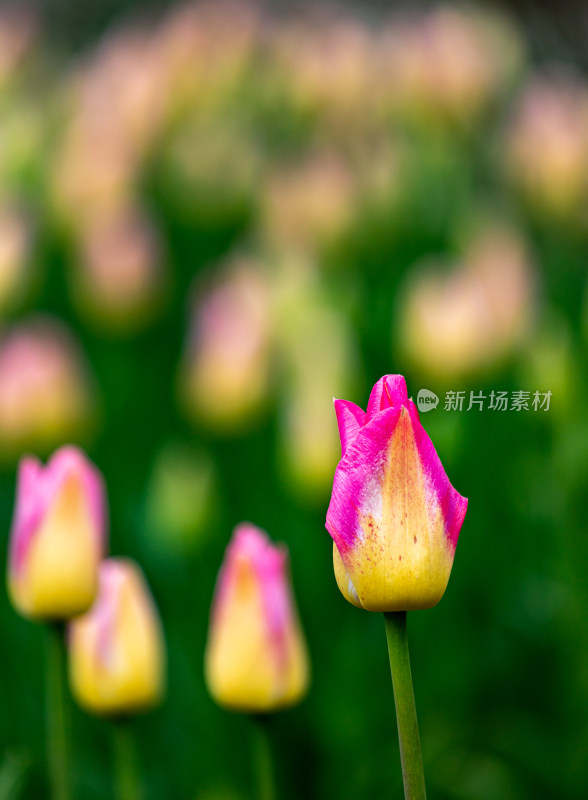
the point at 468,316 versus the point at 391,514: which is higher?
the point at 468,316

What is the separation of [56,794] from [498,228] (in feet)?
6.50

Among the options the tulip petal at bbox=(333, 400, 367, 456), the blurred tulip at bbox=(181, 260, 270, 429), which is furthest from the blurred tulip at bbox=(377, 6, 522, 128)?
the tulip petal at bbox=(333, 400, 367, 456)

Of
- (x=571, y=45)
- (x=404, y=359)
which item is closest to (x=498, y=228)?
(x=404, y=359)

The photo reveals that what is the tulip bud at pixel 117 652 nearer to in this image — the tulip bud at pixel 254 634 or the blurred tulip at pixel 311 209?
the tulip bud at pixel 254 634

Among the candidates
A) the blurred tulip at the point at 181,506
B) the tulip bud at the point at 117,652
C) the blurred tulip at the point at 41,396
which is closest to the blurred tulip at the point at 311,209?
the blurred tulip at the point at 41,396

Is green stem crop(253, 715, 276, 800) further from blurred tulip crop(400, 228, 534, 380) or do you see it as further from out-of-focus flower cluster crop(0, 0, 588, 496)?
blurred tulip crop(400, 228, 534, 380)

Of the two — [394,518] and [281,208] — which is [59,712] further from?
[281,208]

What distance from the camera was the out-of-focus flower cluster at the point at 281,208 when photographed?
1.96m

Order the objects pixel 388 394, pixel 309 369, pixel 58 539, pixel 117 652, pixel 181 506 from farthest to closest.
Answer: pixel 309 369, pixel 181 506, pixel 117 652, pixel 58 539, pixel 388 394

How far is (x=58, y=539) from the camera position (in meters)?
0.81

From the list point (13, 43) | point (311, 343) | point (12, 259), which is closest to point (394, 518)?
point (311, 343)

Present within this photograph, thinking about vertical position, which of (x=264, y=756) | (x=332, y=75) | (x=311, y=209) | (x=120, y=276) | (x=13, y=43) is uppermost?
(x=13, y=43)

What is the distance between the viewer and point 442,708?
1724 millimetres

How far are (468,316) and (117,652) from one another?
1178 millimetres
